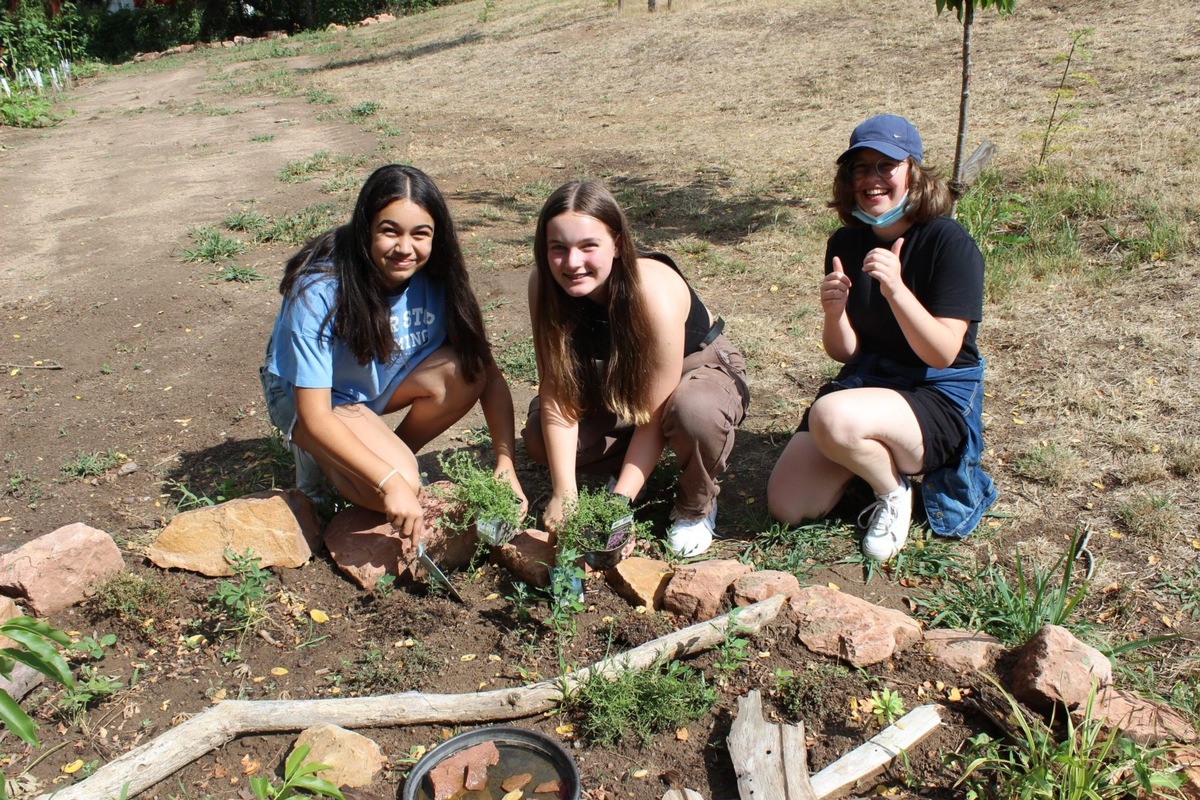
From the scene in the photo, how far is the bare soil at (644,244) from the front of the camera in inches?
102

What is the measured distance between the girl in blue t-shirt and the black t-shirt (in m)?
1.29

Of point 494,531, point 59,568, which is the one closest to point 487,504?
point 494,531

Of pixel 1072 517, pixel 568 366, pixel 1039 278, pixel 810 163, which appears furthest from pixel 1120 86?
pixel 568 366

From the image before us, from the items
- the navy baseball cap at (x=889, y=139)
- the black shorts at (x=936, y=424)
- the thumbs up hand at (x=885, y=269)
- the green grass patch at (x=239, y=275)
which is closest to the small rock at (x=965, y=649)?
the black shorts at (x=936, y=424)

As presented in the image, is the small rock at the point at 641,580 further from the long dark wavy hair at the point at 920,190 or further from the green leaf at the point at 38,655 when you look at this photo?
the green leaf at the point at 38,655

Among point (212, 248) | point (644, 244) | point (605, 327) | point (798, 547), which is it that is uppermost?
point (605, 327)

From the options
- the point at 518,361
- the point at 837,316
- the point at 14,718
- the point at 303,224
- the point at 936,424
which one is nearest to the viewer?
the point at 14,718

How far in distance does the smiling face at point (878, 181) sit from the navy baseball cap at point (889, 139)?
2cm

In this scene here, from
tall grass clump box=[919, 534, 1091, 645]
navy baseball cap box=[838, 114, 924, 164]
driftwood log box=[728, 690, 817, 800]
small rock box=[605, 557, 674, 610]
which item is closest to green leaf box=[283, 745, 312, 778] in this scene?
driftwood log box=[728, 690, 817, 800]

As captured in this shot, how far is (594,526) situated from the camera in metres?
2.72

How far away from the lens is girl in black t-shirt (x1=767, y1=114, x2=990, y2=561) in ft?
9.57

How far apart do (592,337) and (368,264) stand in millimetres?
757

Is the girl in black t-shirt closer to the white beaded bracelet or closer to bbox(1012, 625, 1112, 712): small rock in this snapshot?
bbox(1012, 625, 1112, 712): small rock

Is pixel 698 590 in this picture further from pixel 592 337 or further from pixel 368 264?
pixel 368 264
